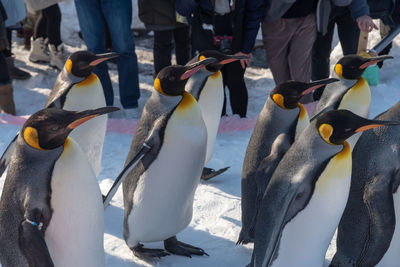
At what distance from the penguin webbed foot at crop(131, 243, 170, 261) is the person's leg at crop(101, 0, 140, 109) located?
1.72 metres

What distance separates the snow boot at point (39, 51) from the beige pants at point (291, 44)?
7.89ft

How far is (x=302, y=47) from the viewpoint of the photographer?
3.22 meters

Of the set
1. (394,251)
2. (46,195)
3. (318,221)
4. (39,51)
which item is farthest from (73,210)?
(39,51)

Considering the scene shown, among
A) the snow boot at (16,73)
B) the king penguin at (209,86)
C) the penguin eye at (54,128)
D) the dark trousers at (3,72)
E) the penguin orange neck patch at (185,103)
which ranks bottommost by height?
the snow boot at (16,73)

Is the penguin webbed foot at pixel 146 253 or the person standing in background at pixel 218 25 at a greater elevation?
the person standing in background at pixel 218 25

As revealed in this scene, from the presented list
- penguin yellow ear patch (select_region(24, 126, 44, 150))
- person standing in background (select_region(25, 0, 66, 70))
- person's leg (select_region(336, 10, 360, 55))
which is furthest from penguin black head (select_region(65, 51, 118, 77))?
person standing in background (select_region(25, 0, 66, 70))

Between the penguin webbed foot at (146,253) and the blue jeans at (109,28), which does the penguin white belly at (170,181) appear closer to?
the penguin webbed foot at (146,253)

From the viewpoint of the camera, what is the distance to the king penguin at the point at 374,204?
1.74 meters

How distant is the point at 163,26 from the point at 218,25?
587 millimetres

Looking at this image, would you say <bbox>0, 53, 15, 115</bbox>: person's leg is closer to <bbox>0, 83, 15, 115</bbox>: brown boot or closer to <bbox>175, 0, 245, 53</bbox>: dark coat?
<bbox>0, 83, 15, 115</bbox>: brown boot

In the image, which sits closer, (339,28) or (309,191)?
(309,191)

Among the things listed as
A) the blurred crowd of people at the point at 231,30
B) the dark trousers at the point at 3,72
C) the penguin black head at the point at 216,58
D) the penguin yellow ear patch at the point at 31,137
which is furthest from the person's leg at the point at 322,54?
the penguin yellow ear patch at the point at 31,137

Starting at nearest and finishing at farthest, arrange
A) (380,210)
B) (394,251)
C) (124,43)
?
(380,210) < (394,251) < (124,43)

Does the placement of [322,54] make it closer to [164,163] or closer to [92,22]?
[92,22]
